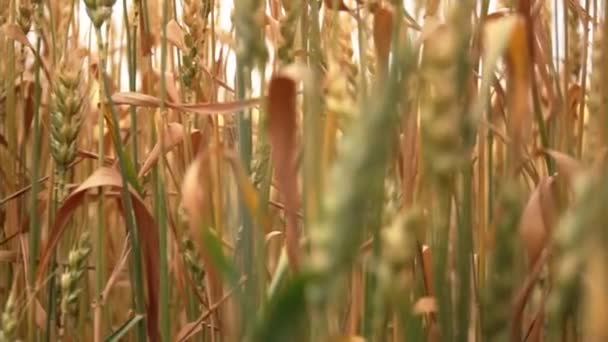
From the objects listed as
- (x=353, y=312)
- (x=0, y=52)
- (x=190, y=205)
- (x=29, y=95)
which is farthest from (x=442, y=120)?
(x=29, y=95)

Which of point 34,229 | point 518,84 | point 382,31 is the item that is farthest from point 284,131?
point 34,229

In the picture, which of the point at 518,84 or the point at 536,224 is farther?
the point at 536,224

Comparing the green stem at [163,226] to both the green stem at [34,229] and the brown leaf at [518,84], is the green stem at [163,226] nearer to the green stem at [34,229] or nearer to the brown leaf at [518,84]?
the green stem at [34,229]

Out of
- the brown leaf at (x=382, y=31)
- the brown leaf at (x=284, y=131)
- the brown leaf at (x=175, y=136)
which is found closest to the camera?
the brown leaf at (x=284, y=131)

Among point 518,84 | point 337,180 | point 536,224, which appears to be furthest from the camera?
point 536,224

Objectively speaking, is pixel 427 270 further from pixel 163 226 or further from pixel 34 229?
pixel 34 229

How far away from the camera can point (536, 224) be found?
609mm

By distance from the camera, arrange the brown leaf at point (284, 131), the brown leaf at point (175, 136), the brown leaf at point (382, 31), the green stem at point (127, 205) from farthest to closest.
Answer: the brown leaf at point (175, 136), the green stem at point (127, 205), the brown leaf at point (382, 31), the brown leaf at point (284, 131)

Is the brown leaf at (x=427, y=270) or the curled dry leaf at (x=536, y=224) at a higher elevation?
the curled dry leaf at (x=536, y=224)

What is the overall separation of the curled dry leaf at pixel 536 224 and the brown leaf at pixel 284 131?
21 cm

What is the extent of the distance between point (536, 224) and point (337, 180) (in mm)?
375

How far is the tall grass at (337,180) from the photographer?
289 millimetres

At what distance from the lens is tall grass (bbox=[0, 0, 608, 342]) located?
0.29 meters

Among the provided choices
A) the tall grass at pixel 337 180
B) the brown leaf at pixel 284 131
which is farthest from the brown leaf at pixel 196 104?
the brown leaf at pixel 284 131
